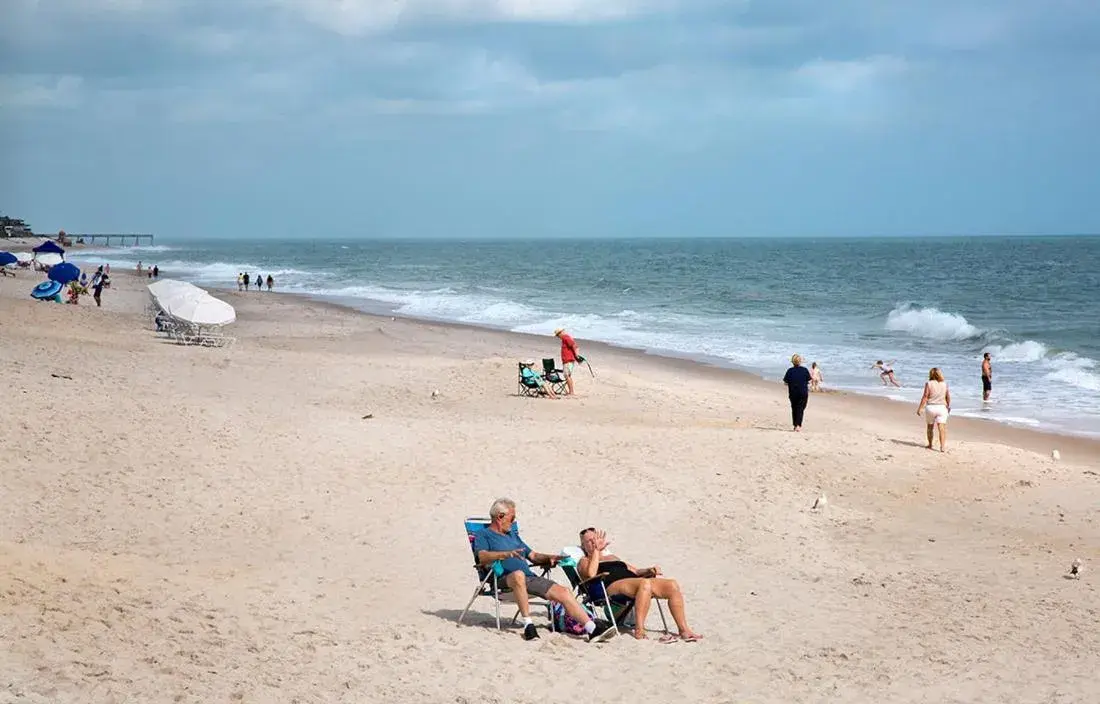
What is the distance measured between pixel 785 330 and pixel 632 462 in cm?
2370

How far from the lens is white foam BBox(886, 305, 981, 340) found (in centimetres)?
3550

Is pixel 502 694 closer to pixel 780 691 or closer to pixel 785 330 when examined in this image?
pixel 780 691

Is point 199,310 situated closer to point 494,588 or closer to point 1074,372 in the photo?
point 494,588

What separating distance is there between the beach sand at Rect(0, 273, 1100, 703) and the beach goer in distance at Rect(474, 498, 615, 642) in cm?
22

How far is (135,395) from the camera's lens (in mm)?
14711

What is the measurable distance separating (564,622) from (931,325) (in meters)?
32.2

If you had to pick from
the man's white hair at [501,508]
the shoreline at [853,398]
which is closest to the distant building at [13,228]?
the shoreline at [853,398]

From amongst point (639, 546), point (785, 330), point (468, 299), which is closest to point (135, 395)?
point (639, 546)

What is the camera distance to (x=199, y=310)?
24234mm

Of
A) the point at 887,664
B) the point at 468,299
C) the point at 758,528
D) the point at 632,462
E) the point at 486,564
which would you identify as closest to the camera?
the point at 887,664

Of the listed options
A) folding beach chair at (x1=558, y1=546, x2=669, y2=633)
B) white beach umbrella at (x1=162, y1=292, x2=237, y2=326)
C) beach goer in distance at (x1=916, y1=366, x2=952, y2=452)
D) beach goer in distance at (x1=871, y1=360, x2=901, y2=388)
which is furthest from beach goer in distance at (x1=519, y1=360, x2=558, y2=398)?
folding beach chair at (x1=558, y1=546, x2=669, y2=633)

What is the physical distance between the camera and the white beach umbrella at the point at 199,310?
78.9 feet

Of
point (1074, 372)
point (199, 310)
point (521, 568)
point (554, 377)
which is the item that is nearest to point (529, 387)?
point (554, 377)

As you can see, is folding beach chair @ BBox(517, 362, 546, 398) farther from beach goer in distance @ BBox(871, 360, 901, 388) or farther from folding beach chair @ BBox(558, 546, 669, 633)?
folding beach chair @ BBox(558, 546, 669, 633)
